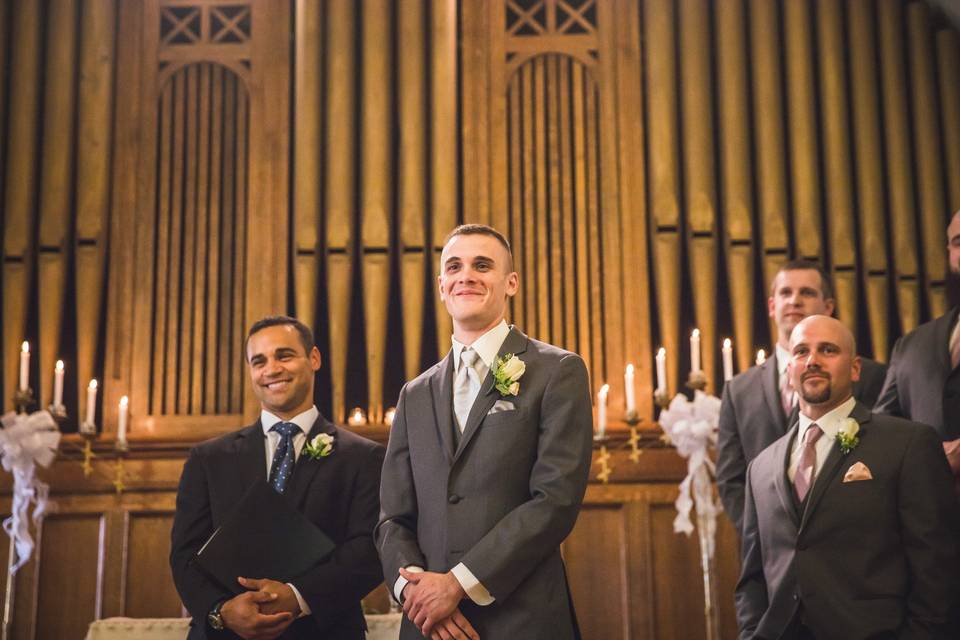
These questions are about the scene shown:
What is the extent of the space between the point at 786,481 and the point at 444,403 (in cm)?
112

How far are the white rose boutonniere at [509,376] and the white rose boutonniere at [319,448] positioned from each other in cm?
94

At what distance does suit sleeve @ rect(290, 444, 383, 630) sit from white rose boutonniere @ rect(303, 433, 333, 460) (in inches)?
4.0

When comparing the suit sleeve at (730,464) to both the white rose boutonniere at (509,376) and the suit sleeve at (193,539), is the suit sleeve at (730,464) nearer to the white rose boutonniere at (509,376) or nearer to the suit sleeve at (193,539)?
the white rose boutonniere at (509,376)

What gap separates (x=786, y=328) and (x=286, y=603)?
6.97 ft

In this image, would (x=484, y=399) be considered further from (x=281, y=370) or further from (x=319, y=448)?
(x=281, y=370)

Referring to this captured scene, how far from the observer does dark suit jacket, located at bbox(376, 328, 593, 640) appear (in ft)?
9.95

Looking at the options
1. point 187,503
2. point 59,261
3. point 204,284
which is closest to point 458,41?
point 204,284

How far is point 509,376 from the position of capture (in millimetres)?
3229

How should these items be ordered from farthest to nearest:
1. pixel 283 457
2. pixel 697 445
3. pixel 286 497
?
pixel 697 445 < pixel 283 457 < pixel 286 497

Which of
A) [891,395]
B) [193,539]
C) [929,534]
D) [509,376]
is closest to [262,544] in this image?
[193,539]

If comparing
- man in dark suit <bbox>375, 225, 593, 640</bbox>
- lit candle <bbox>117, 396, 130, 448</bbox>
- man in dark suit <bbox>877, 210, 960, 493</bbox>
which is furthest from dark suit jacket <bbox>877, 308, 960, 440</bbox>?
lit candle <bbox>117, 396, 130, 448</bbox>

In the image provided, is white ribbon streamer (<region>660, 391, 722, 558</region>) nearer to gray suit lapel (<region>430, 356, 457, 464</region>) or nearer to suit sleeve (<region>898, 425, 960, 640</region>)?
suit sleeve (<region>898, 425, 960, 640</region>)

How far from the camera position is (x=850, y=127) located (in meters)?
6.82

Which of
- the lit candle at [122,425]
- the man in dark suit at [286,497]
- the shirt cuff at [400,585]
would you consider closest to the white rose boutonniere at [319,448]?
the man in dark suit at [286,497]
